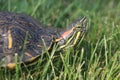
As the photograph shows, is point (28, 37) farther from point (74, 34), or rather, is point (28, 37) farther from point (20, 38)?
point (74, 34)

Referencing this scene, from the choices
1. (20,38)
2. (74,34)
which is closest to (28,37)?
(20,38)

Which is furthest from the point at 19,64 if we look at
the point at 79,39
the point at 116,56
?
the point at 116,56

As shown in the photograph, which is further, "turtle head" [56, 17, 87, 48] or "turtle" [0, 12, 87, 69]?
"turtle head" [56, 17, 87, 48]

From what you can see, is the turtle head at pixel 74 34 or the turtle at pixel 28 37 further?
the turtle head at pixel 74 34
